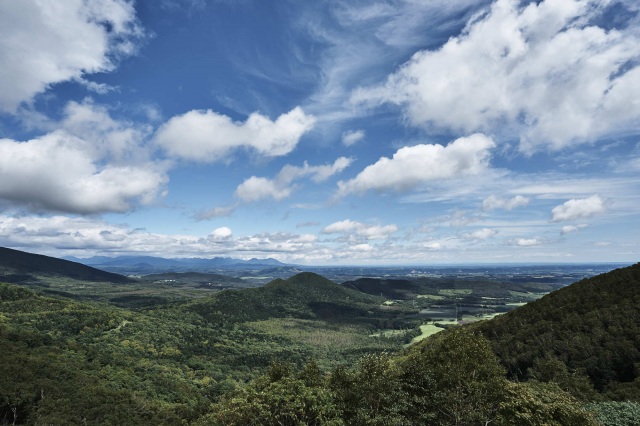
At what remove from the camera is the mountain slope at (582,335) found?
100 m

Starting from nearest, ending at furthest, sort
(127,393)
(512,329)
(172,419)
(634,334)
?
(634,334), (172,419), (512,329), (127,393)

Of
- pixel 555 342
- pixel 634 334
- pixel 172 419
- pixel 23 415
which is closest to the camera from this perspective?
pixel 634 334

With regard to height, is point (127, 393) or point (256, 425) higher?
point (256, 425)

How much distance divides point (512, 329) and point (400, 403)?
425ft

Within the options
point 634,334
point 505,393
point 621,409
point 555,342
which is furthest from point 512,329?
point 505,393

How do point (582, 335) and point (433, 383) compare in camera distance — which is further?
point (582, 335)

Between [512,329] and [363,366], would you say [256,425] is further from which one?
[512,329]

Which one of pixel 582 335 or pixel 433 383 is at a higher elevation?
pixel 433 383

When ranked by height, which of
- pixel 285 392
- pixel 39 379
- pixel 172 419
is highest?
pixel 285 392

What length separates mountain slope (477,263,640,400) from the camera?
100 meters

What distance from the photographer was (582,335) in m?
122

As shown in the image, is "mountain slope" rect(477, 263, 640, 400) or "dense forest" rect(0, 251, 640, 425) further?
"mountain slope" rect(477, 263, 640, 400)

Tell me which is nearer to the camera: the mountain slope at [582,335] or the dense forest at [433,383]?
the dense forest at [433,383]

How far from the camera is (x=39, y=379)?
147 metres
